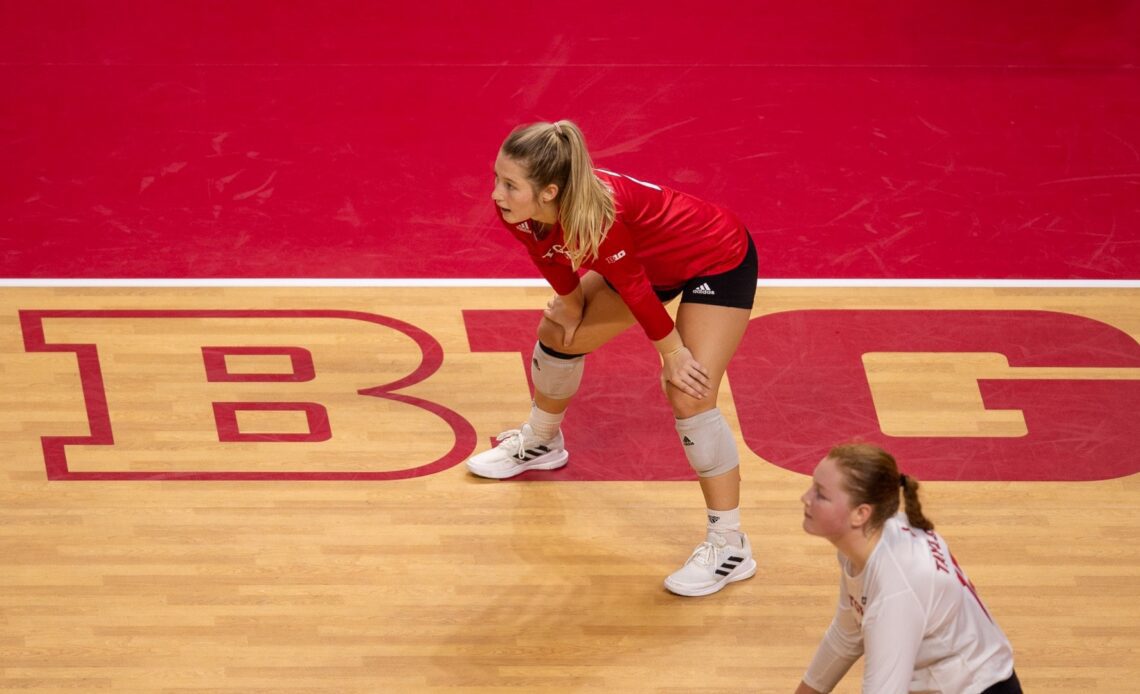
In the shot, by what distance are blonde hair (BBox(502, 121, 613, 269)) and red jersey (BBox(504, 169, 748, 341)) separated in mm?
106

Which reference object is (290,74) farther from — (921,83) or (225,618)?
(225,618)

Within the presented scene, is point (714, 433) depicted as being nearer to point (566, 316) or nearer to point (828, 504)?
point (566, 316)

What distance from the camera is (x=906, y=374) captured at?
5539 mm

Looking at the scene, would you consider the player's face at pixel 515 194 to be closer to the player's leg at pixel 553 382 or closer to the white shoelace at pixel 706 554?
the player's leg at pixel 553 382

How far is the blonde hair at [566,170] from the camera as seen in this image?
13.6 ft

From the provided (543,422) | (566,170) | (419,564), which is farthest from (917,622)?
(543,422)

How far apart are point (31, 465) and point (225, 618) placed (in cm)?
114

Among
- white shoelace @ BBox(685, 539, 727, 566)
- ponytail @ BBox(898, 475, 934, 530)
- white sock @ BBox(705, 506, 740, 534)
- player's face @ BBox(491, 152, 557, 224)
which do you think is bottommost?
white shoelace @ BBox(685, 539, 727, 566)

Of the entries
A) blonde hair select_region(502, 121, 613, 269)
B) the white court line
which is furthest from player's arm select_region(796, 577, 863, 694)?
the white court line

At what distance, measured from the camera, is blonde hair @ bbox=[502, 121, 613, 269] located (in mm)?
4133

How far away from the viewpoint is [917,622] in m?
3.16

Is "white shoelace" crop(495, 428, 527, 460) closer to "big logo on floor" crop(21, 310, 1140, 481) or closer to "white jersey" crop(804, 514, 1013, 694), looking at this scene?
"big logo on floor" crop(21, 310, 1140, 481)

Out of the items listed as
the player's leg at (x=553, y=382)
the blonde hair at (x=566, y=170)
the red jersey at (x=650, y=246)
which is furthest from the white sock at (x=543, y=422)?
the blonde hair at (x=566, y=170)

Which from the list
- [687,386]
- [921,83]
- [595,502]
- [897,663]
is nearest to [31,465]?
[595,502]
